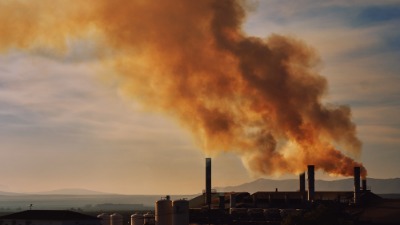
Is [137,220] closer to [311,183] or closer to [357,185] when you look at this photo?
[311,183]

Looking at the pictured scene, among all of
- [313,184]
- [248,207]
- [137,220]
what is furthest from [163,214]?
[313,184]

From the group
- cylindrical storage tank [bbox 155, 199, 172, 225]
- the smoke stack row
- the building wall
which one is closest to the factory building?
the building wall

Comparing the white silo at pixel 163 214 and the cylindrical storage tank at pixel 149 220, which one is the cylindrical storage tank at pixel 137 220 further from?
the white silo at pixel 163 214

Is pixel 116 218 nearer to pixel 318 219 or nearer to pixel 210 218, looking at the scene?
pixel 210 218

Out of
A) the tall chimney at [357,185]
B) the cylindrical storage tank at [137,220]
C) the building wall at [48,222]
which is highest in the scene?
the tall chimney at [357,185]

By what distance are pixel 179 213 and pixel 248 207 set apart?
70.9ft

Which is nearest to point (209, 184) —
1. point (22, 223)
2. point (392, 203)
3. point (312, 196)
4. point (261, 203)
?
point (261, 203)

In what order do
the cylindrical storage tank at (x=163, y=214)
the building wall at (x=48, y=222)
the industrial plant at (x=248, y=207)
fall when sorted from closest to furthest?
the building wall at (x=48, y=222)
the cylindrical storage tank at (x=163, y=214)
the industrial plant at (x=248, y=207)

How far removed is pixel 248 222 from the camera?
8875 cm

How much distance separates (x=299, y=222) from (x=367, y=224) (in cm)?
1446

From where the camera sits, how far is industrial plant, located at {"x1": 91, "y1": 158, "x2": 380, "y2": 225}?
84188 mm

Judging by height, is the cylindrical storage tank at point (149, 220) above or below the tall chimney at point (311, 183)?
below

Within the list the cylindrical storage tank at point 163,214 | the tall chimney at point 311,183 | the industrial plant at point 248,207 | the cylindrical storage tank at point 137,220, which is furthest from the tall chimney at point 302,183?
the cylindrical storage tank at point 163,214

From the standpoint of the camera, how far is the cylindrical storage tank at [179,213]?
83062 mm
